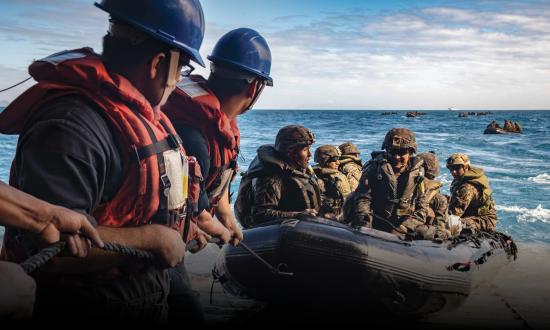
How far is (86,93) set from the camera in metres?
1.69

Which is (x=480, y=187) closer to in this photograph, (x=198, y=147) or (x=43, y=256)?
(x=198, y=147)

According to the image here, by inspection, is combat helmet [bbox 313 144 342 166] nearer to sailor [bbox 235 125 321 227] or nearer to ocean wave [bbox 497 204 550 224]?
sailor [bbox 235 125 321 227]

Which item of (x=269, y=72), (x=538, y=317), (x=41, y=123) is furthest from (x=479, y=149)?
(x=41, y=123)

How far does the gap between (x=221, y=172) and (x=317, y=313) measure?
2370mm

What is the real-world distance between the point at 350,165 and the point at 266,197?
287cm

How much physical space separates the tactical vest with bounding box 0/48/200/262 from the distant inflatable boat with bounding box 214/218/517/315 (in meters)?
2.52

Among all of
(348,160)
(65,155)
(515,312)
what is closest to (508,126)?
(348,160)

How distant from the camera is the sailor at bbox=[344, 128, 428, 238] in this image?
5805 mm

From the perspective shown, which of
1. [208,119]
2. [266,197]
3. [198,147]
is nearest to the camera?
[198,147]

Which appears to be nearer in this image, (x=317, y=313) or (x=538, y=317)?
(x=317, y=313)

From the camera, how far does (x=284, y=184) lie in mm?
5195

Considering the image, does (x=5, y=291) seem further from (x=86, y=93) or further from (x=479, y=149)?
(x=479, y=149)

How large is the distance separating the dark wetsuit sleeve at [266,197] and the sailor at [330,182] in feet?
5.00

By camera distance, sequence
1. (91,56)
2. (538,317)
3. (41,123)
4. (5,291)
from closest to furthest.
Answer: (5,291)
(41,123)
(91,56)
(538,317)
